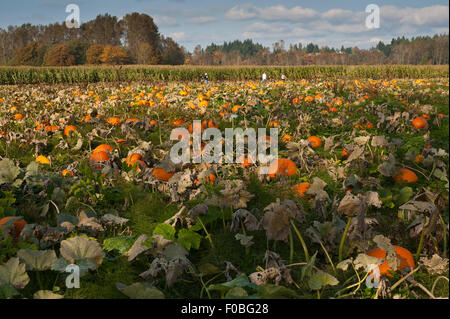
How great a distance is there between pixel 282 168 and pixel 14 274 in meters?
2.52

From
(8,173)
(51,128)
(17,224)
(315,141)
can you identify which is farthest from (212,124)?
(17,224)

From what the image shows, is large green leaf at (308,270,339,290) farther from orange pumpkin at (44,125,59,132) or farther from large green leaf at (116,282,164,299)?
orange pumpkin at (44,125,59,132)

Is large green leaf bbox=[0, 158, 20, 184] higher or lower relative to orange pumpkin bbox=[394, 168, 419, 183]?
higher

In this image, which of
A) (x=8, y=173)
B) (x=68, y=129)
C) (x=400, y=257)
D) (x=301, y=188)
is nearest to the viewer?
(x=400, y=257)

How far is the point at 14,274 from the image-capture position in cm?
193

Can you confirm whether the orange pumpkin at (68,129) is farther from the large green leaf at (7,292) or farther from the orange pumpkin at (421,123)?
the orange pumpkin at (421,123)

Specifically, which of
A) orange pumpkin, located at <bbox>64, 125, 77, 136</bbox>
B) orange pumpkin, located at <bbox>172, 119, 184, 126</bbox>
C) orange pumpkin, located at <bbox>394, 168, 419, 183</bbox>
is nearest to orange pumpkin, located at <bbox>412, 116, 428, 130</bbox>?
orange pumpkin, located at <bbox>394, 168, 419, 183</bbox>

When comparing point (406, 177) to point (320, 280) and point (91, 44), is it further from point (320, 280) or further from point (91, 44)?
point (91, 44)

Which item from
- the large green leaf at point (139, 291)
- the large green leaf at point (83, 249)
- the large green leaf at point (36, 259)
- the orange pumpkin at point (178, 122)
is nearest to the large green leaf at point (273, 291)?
the large green leaf at point (139, 291)

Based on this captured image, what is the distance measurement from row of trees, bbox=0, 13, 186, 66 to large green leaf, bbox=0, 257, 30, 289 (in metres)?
26.2

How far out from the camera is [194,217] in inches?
105

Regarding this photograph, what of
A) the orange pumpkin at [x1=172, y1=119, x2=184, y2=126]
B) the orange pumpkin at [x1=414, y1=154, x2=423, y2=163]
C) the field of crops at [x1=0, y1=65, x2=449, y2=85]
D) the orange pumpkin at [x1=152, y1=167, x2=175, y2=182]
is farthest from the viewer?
the field of crops at [x1=0, y1=65, x2=449, y2=85]

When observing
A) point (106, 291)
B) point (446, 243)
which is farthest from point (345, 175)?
point (106, 291)

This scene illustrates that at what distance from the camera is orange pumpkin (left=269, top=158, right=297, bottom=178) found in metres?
3.61
